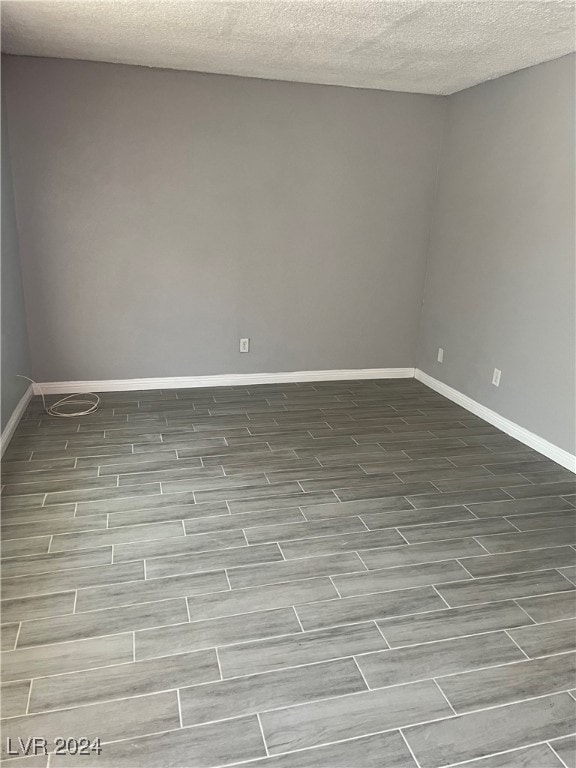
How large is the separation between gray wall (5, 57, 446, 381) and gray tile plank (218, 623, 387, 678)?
2.77 meters

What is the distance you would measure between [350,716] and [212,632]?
0.55 metres

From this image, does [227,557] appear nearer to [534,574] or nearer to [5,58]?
[534,574]

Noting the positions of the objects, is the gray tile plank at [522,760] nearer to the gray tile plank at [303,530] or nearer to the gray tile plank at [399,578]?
the gray tile plank at [399,578]

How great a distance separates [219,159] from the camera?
13.2ft

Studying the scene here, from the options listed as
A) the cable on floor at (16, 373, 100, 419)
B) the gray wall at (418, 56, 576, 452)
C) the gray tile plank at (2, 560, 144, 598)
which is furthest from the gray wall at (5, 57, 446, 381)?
the gray tile plank at (2, 560, 144, 598)

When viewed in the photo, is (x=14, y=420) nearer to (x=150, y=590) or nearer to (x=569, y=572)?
(x=150, y=590)

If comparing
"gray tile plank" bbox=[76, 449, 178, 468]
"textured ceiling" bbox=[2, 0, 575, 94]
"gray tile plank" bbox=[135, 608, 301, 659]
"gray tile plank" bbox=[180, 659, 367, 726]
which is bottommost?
"gray tile plank" bbox=[180, 659, 367, 726]

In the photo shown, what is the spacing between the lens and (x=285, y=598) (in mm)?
2141

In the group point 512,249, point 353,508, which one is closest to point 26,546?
point 353,508

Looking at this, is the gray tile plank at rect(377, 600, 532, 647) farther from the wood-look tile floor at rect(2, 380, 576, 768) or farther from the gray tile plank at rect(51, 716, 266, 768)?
the gray tile plank at rect(51, 716, 266, 768)

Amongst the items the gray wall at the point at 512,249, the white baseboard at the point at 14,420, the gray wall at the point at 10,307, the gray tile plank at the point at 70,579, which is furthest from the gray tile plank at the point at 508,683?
the gray wall at the point at 10,307

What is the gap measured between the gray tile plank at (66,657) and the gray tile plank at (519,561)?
4.64ft

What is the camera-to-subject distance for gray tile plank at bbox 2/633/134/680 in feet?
5.77

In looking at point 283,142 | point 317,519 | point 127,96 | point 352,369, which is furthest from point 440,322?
point 127,96
